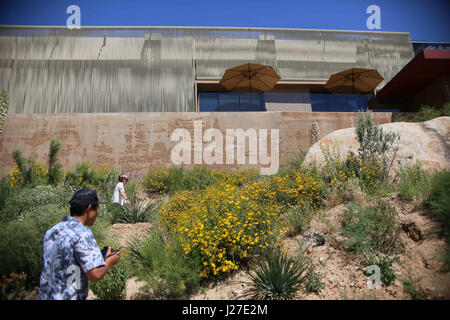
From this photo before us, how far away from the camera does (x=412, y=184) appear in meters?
5.56

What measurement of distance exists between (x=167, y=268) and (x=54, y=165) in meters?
8.81

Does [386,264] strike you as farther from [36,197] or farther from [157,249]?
[36,197]

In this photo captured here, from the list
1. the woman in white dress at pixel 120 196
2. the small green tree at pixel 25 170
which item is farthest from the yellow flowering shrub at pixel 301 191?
→ the small green tree at pixel 25 170

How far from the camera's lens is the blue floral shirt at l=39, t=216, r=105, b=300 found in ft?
7.46

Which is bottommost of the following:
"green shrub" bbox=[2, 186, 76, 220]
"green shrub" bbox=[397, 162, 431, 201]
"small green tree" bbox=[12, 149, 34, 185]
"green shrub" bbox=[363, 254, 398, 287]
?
"green shrub" bbox=[363, 254, 398, 287]

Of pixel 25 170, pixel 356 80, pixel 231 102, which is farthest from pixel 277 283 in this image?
pixel 356 80

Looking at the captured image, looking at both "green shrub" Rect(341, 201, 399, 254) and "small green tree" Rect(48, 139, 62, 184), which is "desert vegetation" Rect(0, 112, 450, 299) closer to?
"green shrub" Rect(341, 201, 399, 254)

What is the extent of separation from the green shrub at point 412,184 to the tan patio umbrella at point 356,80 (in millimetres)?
9257

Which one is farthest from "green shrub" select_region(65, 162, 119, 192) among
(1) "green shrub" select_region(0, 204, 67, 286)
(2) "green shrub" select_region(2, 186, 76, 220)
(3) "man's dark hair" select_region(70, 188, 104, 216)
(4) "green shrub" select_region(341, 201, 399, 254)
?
(4) "green shrub" select_region(341, 201, 399, 254)

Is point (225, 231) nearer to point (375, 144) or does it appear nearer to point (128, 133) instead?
point (375, 144)

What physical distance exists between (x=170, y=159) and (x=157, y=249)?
7.16 metres

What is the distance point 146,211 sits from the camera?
728 cm

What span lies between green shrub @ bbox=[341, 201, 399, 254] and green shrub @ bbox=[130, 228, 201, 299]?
2607mm

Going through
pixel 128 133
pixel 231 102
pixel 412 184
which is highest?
pixel 231 102
